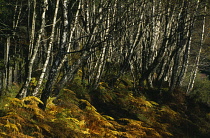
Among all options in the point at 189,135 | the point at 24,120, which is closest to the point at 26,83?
the point at 24,120

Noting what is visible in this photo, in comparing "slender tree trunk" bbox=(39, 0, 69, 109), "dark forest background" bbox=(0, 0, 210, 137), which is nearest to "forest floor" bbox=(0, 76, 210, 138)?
"dark forest background" bbox=(0, 0, 210, 137)

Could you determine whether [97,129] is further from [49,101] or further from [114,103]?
[114,103]

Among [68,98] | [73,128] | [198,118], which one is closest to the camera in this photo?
[73,128]

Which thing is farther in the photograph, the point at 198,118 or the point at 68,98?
the point at 198,118

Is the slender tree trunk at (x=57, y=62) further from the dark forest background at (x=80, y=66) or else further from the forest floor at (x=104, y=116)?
the forest floor at (x=104, y=116)

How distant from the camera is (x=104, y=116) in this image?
723 cm

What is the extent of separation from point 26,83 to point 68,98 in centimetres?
214

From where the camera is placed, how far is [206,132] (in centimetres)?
845

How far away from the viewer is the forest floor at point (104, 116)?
4.31 metres

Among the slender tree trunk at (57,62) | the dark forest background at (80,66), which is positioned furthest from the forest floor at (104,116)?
the slender tree trunk at (57,62)

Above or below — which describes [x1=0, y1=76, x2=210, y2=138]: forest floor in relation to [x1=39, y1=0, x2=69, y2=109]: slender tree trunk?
below

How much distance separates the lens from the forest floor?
14.1 feet

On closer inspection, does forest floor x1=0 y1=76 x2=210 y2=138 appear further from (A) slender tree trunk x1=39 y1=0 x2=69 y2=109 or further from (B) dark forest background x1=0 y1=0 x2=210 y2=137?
(A) slender tree trunk x1=39 y1=0 x2=69 y2=109

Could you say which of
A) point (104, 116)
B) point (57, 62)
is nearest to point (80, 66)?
point (104, 116)
